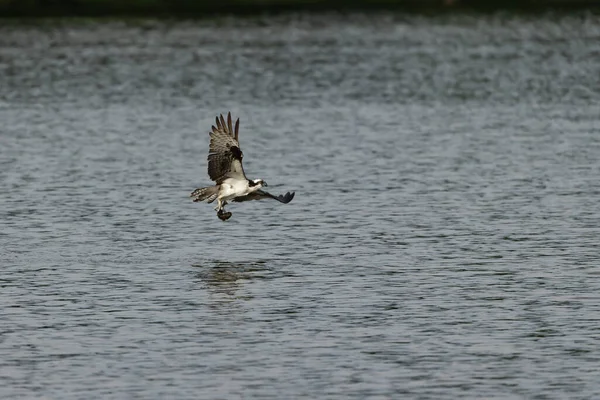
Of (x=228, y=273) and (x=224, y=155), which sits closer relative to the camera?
(x=224, y=155)

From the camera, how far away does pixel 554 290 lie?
73.0 ft

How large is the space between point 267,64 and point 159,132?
837 inches

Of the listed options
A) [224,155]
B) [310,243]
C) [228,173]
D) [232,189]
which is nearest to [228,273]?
[232,189]

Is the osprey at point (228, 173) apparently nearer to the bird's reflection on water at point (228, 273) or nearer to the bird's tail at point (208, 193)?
the bird's tail at point (208, 193)

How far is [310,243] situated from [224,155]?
3069 millimetres

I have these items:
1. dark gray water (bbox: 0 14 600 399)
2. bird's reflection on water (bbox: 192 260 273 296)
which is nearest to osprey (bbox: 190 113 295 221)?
bird's reflection on water (bbox: 192 260 273 296)

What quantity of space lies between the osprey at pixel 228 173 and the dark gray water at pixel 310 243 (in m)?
1.05

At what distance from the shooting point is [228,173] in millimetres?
23828

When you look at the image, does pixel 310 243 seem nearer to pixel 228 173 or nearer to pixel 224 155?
pixel 228 173

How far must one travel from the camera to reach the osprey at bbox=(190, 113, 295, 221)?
23.5 m

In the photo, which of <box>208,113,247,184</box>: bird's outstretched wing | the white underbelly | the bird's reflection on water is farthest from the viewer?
the white underbelly

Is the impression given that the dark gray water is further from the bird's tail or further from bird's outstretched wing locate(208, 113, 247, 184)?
bird's outstretched wing locate(208, 113, 247, 184)

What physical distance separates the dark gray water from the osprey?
1.05 m

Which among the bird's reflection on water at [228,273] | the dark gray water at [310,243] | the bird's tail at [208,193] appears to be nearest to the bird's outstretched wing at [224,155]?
the bird's tail at [208,193]
